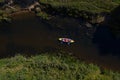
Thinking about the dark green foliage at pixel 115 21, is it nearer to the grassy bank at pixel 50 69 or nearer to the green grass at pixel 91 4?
the green grass at pixel 91 4

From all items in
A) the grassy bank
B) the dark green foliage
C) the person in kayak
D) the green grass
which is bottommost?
the grassy bank

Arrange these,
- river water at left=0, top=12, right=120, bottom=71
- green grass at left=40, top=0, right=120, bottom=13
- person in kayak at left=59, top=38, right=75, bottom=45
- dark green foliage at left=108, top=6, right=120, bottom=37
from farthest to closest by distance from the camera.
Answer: green grass at left=40, top=0, right=120, bottom=13, dark green foliage at left=108, top=6, right=120, bottom=37, person in kayak at left=59, top=38, right=75, bottom=45, river water at left=0, top=12, right=120, bottom=71

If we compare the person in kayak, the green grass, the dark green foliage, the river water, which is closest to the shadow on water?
the river water

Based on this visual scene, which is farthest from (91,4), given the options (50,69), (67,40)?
(50,69)

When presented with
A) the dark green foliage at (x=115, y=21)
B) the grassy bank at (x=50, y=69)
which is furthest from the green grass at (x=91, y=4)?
the grassy bank at (x=50, y=69)

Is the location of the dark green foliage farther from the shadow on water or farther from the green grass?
the green grass
